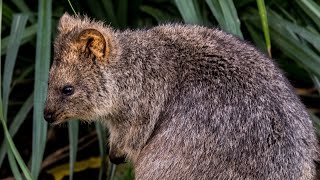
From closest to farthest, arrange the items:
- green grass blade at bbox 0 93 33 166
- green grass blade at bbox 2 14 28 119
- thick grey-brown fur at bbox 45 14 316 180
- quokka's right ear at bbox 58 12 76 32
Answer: thick grey-brown fur at bbox 45 14 316 180, quokka's right ear at bbox 58 12 76 32, green grass blade at bbox 2 14 28 119, green grass blade at bbox 0 93 33 166

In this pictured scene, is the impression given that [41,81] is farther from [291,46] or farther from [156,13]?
[291,46]

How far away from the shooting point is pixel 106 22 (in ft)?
20.6

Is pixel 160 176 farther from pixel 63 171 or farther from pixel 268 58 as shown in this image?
pixel 63 171

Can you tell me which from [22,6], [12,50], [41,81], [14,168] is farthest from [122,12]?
[14,168]

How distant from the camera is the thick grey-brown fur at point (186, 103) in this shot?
465 centimetres

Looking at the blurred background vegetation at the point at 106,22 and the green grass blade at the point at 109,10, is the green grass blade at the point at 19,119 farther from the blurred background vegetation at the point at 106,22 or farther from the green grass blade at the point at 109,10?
the green grass blade at the point at 109,10

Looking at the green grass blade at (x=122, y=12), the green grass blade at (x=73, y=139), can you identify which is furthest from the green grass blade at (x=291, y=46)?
the green grass blade at (x=73, y=139)

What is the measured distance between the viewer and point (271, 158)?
461 centimetres

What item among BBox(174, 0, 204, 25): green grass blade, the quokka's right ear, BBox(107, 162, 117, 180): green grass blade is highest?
the quokka's right ear

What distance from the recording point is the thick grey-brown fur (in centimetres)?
465

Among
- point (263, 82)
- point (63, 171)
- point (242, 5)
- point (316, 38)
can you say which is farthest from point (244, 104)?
point (63, 171)

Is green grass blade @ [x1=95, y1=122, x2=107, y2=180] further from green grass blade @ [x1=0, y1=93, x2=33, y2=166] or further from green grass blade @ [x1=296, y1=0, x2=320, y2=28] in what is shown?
green grass blade @ [x1=296, y1=0, x2=320, y2=28]

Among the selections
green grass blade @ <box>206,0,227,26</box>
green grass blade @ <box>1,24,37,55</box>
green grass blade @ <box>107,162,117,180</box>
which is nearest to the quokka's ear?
green grass blade @ <box>206,0,227,26</box>

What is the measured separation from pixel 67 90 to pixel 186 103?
2.14 ft
